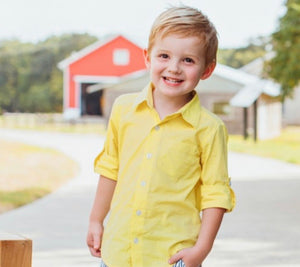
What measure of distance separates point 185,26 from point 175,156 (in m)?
0.40

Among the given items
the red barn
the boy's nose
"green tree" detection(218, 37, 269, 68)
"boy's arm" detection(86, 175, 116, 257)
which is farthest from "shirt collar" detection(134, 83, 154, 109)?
"green tree" detection(218, 37, 269, 68)

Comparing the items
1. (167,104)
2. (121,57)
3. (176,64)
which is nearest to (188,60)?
(176,64)

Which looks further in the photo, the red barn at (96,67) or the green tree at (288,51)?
the red barn at (96,67)

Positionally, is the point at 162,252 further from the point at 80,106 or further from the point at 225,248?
the point at 80,106

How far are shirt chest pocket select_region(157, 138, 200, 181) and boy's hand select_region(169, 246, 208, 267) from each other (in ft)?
0.74

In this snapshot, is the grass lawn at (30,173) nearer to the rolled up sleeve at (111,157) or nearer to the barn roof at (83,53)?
the rolled up sleeve at (111,157)

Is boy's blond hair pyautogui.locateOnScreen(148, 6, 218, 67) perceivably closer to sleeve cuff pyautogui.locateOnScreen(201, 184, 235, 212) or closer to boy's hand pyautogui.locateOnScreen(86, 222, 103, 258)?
sleeve cuff pyautogui.locateOnScreen(201, 184, 235, 212)

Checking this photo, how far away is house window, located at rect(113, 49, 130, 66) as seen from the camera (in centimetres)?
4606

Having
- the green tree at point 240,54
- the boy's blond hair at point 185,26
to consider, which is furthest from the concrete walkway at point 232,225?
the green tree at point 240,54

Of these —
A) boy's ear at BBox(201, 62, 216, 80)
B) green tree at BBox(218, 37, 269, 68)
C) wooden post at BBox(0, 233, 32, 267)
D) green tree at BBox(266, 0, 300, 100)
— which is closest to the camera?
wooden post at BBox(0, 233, 32, 267)

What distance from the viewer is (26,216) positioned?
931 centimetres

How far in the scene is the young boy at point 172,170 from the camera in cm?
254

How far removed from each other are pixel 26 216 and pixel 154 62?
22.9ft

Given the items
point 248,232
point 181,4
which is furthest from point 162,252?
point 248,232
